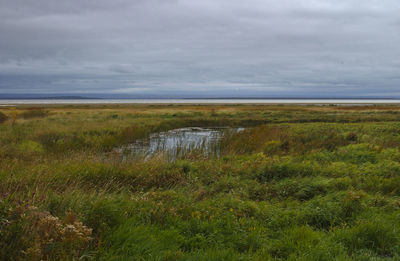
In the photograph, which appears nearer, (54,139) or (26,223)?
(26,223)

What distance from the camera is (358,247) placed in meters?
5.26

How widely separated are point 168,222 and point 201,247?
3.50 ft

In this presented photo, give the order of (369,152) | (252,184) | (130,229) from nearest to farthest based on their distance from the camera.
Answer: (130,229) → (252,184) → (369,152)

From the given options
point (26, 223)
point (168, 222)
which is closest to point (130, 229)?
point (168, 222)

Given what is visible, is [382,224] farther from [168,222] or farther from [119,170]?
[119,170]

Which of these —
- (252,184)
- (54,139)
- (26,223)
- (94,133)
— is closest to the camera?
(26,223)

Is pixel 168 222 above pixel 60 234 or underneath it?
underneath

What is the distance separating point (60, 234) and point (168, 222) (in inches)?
88.6

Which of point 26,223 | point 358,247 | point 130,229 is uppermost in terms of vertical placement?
point 26,223

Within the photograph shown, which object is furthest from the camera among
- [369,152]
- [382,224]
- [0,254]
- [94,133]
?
[94,133]

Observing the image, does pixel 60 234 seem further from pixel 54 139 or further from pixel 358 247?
pixel 54 139

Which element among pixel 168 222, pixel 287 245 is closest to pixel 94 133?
pixel 168 222

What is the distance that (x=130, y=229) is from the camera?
16.6ft

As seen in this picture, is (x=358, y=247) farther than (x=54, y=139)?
No
